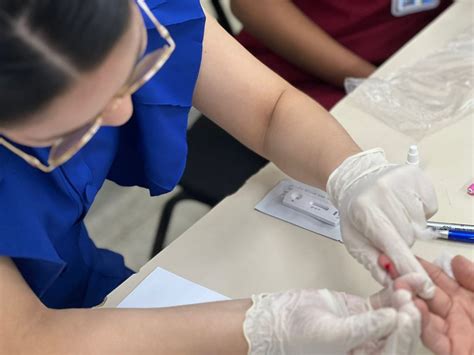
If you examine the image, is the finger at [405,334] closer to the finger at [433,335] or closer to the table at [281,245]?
the finger at [433,335]

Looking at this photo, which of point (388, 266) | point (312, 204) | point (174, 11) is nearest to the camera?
point (388, 266)

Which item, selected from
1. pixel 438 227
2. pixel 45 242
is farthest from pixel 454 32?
pixel 45 242

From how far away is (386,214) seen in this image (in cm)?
78

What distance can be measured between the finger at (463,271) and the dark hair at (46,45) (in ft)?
1.61

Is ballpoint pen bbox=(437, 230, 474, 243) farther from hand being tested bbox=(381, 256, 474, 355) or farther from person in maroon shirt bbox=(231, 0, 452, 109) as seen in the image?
person in maroon shirt bbox=(231, 0, 452, 109)

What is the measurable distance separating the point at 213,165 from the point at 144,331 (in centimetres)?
71

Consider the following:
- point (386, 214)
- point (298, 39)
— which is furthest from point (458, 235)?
point (298, 39)

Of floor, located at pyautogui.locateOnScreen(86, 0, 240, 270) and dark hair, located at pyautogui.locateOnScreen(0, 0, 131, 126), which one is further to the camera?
floor, located at pyautogui.locateOnScreen(86, 0, 240, 270)

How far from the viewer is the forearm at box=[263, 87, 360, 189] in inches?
36.0

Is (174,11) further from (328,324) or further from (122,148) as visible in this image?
(328,324)

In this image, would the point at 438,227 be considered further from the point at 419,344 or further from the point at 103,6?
the point at 103,6

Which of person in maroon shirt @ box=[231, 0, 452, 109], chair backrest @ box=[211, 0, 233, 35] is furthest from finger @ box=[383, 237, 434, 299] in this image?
chair backrest @ box=[211, 0, 233, 35]

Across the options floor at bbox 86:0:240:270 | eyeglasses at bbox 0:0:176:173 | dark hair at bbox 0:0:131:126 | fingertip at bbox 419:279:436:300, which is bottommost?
floor at bbox 86:0:240:270

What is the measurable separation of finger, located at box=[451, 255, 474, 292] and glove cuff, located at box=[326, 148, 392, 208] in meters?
0.16
